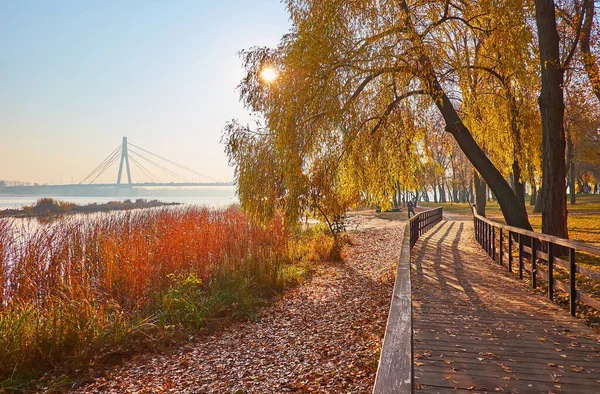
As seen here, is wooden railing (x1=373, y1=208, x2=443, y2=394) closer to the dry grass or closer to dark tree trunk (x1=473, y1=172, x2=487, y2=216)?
the dry grass

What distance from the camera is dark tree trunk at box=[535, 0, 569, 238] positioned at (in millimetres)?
8828

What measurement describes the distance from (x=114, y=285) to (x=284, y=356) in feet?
12.6

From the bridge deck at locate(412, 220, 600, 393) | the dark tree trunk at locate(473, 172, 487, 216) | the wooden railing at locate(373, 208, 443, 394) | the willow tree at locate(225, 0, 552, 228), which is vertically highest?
the willow tree at locate(225, 0, 552, 228)

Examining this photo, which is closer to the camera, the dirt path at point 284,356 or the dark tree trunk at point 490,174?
the dirt path at point 284,356

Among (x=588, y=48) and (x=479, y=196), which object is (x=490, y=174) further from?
(x=479, y=196)

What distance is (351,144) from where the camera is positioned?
9.38 metres

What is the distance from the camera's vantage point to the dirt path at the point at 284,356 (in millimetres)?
4410

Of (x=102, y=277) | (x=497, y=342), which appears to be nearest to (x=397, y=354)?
(x=497, y=342)

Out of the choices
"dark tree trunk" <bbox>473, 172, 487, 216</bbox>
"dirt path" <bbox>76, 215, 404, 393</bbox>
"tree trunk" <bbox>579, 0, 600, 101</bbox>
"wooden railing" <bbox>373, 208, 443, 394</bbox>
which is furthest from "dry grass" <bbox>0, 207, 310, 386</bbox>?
"dark tree trunk" <bbox>473, 172, 487, 216</bbox>

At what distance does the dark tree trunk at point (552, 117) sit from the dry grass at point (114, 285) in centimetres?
613

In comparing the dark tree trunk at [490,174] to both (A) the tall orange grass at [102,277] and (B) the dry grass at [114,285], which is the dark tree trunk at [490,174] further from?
(A) the tall orange grass at [102,277]

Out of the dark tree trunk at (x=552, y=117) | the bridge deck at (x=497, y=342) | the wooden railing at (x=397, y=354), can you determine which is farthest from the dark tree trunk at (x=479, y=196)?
the wooden railing at (x=397, y=354)

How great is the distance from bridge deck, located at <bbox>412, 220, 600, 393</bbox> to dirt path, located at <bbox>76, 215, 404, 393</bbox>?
73 cm

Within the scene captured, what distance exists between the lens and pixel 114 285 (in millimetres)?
7262
